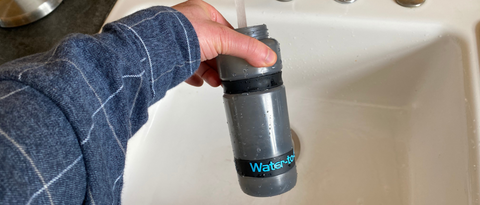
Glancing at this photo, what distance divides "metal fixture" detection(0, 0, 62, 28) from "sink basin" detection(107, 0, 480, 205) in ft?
0.59

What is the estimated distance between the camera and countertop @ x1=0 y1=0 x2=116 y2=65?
2.35 feet

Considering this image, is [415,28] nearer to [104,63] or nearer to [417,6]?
[417,6]

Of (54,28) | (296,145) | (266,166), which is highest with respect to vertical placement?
(54,28)

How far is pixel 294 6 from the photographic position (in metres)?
Result: 0.67

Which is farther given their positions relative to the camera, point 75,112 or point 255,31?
point 255,31

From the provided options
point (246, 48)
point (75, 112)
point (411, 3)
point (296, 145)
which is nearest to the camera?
point (75, 112)

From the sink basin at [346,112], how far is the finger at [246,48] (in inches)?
8.9

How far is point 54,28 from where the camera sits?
2.45 feet

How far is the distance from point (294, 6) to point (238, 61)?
256 millimetres

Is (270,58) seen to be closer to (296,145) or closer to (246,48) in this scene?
(246,48)

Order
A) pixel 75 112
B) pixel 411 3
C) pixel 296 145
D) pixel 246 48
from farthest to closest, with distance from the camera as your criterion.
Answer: pixel 296 145 < pixel 411 3 < pixel 246 48 < pixel 75 112

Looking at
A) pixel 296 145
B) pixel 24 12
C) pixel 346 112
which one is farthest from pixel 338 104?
pixel 24 12

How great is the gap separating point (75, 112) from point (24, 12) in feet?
1.92

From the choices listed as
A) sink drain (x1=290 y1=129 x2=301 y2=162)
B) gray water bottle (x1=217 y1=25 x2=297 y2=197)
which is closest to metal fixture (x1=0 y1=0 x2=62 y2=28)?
gray water bottle (x1=217 y1=25 x2=297 y2=197)
